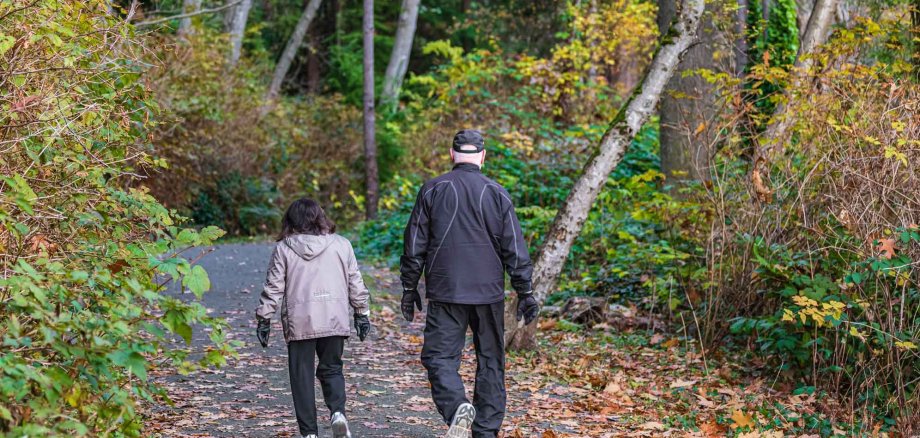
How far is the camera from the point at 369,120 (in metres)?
21.7

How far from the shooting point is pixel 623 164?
16500 millimetres

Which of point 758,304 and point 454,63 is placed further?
point 454,63

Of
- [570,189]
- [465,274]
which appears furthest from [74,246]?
[570,189]

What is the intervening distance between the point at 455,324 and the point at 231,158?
14935 millimetres

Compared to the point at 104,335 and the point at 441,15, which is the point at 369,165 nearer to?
the point at 441,15

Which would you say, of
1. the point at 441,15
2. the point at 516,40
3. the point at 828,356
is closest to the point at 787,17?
the point at 828,356

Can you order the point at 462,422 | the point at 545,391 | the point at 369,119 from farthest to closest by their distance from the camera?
the point at 369,119
the point at 545,391
the point at 462,422

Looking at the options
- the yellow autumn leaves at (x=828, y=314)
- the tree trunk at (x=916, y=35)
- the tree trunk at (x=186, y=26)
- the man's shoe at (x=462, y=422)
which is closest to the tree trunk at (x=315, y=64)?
the tree trunk at (x=186, y=26)

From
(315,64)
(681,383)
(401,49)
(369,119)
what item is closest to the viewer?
(681,383)

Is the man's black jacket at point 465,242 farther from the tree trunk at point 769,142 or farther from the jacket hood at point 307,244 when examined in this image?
the tree trunk at point 769,142

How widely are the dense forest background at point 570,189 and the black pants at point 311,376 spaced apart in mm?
814

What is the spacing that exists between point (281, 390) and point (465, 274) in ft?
8.73

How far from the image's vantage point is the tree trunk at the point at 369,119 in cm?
2127

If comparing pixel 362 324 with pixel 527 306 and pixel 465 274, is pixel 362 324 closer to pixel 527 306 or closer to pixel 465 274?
pixel 465 274
